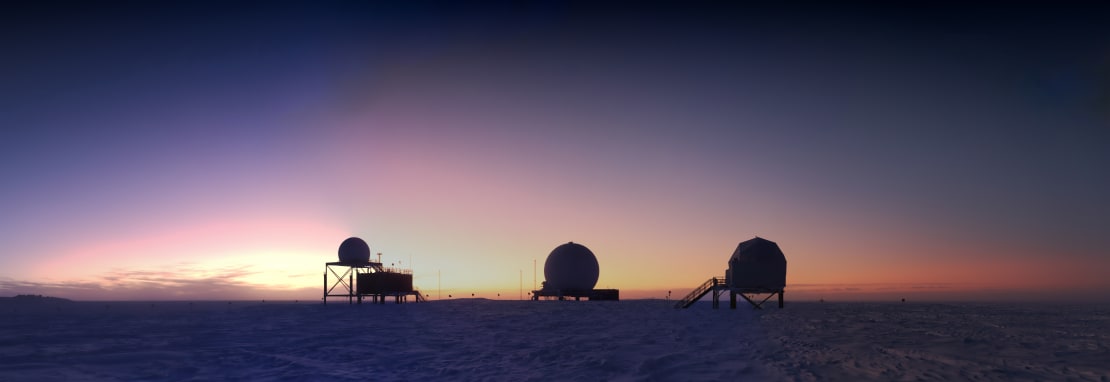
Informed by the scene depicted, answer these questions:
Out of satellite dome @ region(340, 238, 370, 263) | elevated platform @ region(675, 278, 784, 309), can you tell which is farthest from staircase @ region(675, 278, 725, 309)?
satellite dome @ region(340, 238, 370, 263)

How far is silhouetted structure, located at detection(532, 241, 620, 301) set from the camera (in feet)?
321

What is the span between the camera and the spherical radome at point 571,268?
97875 mm

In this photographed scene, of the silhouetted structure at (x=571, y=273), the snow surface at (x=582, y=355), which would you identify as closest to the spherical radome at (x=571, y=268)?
the silhouetted structure at (x=571, y=273)

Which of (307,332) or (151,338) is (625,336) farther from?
(151,338)

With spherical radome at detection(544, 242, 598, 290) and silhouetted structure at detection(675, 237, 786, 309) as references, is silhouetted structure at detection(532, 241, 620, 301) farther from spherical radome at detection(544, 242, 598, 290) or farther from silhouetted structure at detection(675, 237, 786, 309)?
silhouetted structure at detection(675, 237, 786, 309)

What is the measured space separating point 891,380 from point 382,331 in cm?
2499

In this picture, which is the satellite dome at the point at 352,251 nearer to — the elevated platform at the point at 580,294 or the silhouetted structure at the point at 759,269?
the elevated platform at the point at 580,294

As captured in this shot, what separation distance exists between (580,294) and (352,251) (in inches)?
1366

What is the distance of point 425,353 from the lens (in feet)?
75.9

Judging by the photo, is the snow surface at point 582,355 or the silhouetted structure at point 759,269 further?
the silhouetted structure at point 759,269

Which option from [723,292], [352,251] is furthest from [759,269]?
[352,251]

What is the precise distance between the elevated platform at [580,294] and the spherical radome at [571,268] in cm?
77

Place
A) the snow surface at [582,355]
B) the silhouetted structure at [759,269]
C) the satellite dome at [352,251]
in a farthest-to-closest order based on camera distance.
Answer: the satellite dome at [352,251], the silhouetted structure at [759,269], the snow surface at [582,355]

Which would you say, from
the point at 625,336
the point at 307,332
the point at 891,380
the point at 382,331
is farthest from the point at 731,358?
the point at 307,332
